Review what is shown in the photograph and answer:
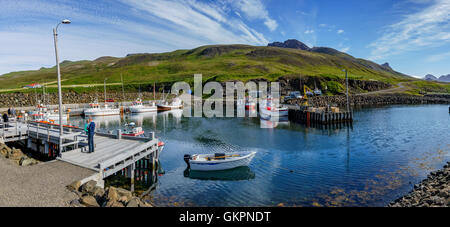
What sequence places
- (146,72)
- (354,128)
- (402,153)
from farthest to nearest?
(146,72)
(354,128)
(402,153)

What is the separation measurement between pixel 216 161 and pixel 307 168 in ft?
31.8

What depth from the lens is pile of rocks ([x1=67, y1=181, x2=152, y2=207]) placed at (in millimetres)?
12938

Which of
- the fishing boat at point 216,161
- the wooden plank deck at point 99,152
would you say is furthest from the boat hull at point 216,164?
the wooden plank deck at point 99,152

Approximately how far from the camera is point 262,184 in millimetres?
23047

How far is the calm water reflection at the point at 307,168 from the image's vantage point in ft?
66.5

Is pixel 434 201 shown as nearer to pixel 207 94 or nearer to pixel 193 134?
pixel 193 134

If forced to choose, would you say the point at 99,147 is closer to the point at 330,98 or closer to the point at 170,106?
the point at 170,106

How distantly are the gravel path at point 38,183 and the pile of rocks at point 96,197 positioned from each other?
0.44 m

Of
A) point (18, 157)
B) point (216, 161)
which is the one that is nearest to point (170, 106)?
point (216, 161)

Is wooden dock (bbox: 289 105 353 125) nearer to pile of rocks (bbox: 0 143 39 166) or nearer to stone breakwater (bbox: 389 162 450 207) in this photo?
stone breakwater (bbox: 389 162 450 207)


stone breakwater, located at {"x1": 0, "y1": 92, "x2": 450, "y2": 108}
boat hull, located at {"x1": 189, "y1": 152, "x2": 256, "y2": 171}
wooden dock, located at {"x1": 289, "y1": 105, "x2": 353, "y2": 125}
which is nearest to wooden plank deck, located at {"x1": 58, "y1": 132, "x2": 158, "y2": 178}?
boat hull, located at {"x1": 189, "y1": 152, "x2": 256, "y2": 171}

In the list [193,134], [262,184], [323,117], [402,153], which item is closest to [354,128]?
[323,117]
